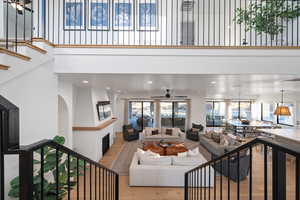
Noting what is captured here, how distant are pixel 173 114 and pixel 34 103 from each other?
10.3 meters

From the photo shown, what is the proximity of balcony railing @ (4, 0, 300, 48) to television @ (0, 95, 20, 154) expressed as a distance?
2525 mm

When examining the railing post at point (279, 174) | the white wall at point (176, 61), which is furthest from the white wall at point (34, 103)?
the railing post at point (279, 174)

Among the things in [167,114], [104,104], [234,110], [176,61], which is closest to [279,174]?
[176,61]

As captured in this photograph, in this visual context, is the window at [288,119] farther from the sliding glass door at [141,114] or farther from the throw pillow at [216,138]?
the sliding glass door at [141,114]

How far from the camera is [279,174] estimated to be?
90 centimetres

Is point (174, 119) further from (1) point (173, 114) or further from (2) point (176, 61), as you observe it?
(2) point (176, 61)

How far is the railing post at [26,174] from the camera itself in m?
0.81

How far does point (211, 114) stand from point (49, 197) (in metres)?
13.4

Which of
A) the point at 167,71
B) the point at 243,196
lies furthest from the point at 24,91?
the point at 243,196

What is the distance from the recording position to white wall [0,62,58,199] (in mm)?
2324

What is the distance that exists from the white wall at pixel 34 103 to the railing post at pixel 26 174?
5.82 ft

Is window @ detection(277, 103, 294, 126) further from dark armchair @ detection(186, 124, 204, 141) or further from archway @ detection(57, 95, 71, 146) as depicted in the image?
archway @ detection(57, 95, 71, 146)

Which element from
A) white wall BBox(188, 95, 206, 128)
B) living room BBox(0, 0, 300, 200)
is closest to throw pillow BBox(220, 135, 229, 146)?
living room BBox(0, 0, 300, 200)

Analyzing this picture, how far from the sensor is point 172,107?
12508 mm
